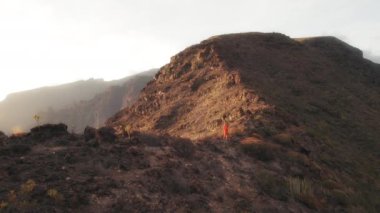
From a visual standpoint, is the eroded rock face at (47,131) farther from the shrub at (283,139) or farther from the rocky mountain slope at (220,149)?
the shrub at (283,139)

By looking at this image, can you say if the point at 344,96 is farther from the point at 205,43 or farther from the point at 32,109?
the point at 32,109

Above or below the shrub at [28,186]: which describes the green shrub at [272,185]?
below

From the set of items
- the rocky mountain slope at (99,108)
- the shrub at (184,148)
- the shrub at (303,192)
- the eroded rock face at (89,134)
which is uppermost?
the eroded rock face at (89,134)

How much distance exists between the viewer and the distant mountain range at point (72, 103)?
332ft

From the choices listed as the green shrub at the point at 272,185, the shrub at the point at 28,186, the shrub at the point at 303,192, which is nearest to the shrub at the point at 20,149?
the shrub at the point at 28,186

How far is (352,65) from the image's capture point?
50938mm

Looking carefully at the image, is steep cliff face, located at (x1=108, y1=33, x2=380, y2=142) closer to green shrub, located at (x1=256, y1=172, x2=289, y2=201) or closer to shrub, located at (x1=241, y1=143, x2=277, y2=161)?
shrub, located at (x1=241, y1=143, x2=277, y2=161)

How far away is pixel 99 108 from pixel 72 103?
2685cm

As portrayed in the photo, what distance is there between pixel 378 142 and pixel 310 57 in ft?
56.3

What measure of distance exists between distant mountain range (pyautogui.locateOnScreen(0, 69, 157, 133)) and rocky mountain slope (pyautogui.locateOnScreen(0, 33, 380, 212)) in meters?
48.0

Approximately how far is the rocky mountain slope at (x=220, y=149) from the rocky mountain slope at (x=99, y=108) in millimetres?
57189

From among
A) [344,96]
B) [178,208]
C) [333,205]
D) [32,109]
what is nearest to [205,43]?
[344,96]

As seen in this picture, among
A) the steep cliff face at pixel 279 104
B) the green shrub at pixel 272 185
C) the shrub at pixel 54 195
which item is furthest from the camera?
the steep cliff face at pixel 279 104

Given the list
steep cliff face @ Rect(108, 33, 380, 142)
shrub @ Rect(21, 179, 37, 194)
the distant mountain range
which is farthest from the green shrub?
the distant mountain range
